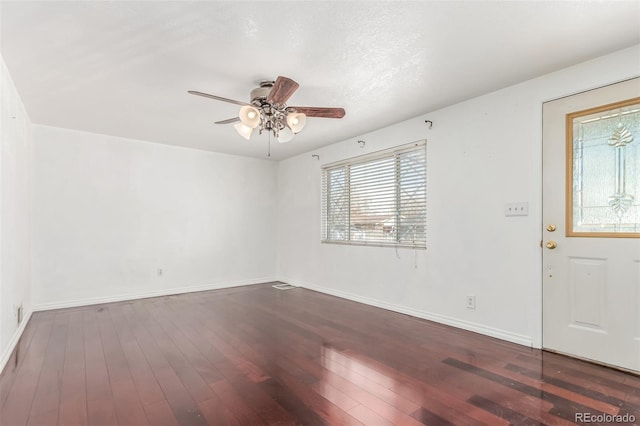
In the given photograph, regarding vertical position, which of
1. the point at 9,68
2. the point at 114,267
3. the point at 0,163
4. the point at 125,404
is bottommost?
the point at 125,404

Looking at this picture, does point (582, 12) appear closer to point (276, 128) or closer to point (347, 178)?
point (276, 128)

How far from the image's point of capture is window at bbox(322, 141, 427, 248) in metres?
3.91

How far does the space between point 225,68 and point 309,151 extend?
3.01 meters

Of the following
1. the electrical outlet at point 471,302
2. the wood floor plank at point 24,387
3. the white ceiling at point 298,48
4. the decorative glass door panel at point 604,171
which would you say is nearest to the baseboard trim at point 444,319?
the electrical outlet at point 471,302

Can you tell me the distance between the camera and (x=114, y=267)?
461 centimetres

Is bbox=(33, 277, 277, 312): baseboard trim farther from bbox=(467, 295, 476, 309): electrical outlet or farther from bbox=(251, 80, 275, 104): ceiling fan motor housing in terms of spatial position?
bbox=(467, 295, 476, 309): electrical outlet

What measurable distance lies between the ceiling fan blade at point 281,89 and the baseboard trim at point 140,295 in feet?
12.3

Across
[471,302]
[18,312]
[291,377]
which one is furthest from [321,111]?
[18,312]

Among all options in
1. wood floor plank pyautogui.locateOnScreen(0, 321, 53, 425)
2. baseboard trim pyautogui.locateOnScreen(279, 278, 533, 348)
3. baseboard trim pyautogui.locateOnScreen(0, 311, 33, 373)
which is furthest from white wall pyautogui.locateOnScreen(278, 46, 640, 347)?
baseboard trim pyautogui.locateOnScreen(0, 311, 33, 373)

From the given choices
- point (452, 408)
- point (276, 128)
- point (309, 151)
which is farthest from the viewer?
point (309, 151)

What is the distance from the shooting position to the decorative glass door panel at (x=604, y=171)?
2.38 metres

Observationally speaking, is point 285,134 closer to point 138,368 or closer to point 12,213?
point 138,368

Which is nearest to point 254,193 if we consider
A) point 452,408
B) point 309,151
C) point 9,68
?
point 309,151

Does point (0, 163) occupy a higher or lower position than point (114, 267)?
higher
